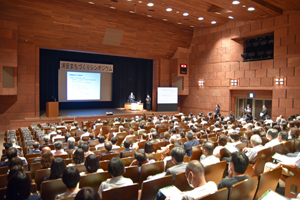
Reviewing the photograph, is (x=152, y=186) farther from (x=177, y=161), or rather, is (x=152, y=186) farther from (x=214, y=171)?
(x=214, y=171)

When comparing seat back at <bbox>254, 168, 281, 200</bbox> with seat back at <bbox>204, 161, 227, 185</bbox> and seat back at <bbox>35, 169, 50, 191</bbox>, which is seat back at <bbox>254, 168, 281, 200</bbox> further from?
seat back at <bbox>35, 169, 50, 191</bbox>

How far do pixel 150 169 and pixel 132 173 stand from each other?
259mm

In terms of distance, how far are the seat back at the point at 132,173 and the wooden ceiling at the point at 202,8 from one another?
26.3 feet

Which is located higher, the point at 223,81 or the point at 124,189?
the point at 223,81

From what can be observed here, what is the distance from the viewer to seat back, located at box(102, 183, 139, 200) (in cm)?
200

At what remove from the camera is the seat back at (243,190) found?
6.59 feet

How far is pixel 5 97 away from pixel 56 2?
5512 millimetres

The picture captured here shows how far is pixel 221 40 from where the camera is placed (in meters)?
13.5

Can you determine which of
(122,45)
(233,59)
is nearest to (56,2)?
(122,45)

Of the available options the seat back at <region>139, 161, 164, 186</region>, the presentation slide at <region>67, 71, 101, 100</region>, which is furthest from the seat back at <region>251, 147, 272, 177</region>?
the presentation slide at <region>67, 71, 101, 100</region>

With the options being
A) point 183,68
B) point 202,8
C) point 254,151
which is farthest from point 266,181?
point 183,68

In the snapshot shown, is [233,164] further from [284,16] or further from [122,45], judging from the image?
[122,45]

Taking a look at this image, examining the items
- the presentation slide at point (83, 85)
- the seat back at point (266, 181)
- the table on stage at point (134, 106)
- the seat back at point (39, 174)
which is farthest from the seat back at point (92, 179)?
the table on stage at point (134, 106)

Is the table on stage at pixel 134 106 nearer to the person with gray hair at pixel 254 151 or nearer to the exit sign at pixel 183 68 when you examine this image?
the exit sign at pixel 183 68
